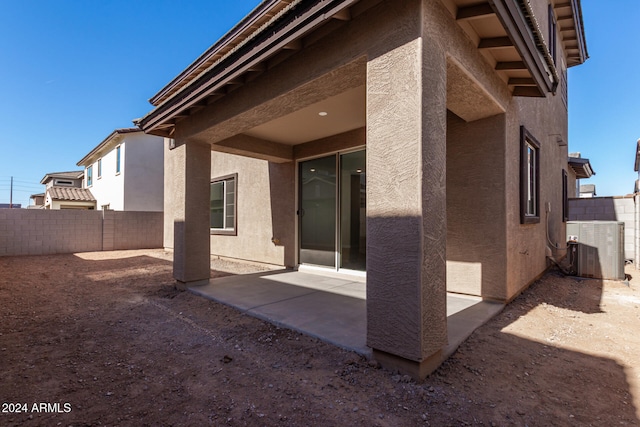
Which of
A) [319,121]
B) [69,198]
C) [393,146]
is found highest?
[319,121]

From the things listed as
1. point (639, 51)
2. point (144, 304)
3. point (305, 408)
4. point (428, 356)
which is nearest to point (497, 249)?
point (428, 356)

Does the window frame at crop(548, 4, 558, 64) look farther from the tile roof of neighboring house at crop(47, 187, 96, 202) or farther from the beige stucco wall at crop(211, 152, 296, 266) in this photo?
the tile roof of neighboring house at crop(47, 187, 96, 202)

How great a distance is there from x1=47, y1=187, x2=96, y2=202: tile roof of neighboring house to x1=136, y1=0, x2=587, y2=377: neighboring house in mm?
14606

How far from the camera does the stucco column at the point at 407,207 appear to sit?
2.20m

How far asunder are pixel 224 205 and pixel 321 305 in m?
6.08

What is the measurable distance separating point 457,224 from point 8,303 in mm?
6849

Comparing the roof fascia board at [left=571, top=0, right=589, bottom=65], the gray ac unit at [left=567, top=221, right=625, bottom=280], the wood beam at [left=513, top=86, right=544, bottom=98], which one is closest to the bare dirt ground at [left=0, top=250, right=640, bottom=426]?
the gray ac unit at [left=567, top=221, right=625, bottom=280]

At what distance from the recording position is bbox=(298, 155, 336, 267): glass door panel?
631 cm

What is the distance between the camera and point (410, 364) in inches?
89.3

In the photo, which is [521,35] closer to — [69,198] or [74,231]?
[74,231]

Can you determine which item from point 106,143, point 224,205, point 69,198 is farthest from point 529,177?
point 69,198

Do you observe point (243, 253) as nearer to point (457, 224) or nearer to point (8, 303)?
point (8, 303)

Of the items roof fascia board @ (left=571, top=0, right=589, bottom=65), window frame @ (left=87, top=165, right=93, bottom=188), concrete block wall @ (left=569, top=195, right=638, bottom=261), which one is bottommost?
concrete block wall @ (left=569, top=195, right=638, bottom=261)

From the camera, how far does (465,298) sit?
4.29m
